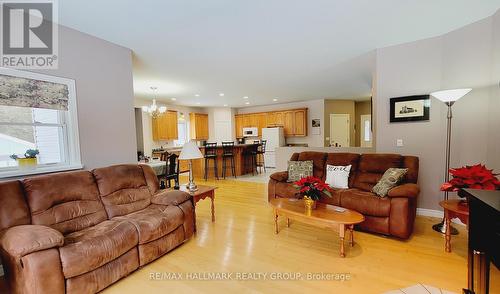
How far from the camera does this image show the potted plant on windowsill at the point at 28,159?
90.9 inches

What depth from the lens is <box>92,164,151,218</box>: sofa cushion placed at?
101 inches

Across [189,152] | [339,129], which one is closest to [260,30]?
[189,152]

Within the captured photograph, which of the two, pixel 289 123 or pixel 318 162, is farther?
pixel 289 123

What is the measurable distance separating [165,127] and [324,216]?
6.45 meters

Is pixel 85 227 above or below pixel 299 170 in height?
below

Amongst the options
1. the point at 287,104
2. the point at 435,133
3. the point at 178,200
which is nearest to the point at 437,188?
the point at 435,133

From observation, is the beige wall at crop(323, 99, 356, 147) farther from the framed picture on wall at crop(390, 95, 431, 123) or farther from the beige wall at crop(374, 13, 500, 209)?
the framed picture on wall at crop(390, 95, 431, 123)

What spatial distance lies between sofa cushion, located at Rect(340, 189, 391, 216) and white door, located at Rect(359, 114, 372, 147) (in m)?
6.25

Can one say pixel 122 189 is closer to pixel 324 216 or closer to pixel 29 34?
pixel 29 34

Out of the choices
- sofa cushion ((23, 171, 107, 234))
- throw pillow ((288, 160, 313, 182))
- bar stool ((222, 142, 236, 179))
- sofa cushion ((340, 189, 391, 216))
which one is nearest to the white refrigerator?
bar stool ((222, 142, 236, 179))

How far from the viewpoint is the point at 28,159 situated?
2346mm

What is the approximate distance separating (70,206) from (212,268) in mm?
1525

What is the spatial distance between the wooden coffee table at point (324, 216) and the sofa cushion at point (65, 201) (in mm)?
2056

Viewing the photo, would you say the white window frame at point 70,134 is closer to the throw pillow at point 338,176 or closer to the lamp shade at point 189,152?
the lamp shade at point 189,152
